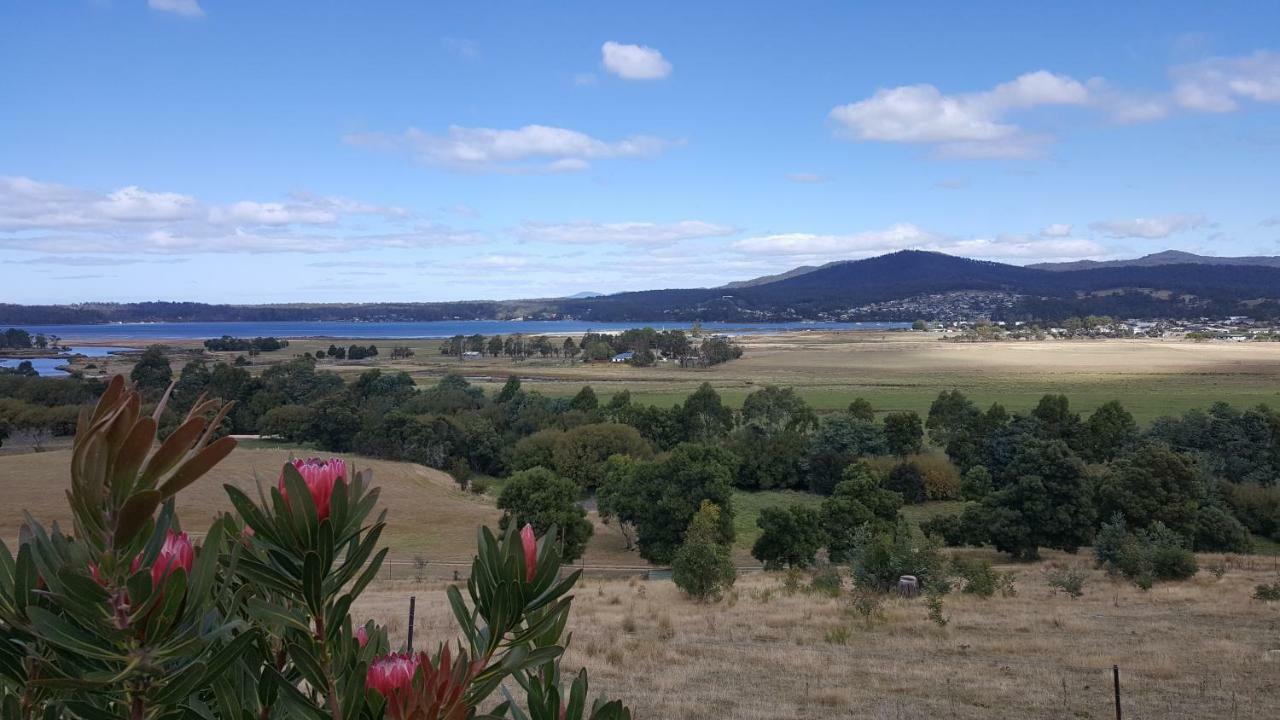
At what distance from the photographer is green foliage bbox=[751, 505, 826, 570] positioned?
100 ft

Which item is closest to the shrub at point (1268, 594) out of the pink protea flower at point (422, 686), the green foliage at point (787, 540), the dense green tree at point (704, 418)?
the green foliage at point (787, 540)

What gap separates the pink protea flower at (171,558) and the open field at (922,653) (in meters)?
8.95

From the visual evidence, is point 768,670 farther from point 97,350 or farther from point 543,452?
point 97,350

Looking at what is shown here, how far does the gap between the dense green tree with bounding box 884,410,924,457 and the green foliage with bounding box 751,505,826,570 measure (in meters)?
22.2

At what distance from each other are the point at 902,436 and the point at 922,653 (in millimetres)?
39175

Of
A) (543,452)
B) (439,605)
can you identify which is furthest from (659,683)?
(543,452)

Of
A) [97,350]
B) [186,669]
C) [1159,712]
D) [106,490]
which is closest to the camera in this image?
[106,490]

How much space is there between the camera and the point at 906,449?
52.0 m

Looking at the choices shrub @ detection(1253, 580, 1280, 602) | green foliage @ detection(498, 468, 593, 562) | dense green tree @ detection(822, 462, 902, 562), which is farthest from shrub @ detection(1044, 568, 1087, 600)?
green foliage @ detection(498, 468, 593, 562)

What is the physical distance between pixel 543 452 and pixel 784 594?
29.2 metres

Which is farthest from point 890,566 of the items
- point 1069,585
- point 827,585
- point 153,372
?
point 153,372

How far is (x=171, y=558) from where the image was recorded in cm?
135

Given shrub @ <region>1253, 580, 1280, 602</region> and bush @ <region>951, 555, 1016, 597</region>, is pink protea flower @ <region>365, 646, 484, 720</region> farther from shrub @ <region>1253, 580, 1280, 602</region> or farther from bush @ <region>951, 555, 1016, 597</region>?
shrub @ <region>1253, 580, 1280, 602</region>

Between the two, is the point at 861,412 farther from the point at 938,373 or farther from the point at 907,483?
the point at 938,373
